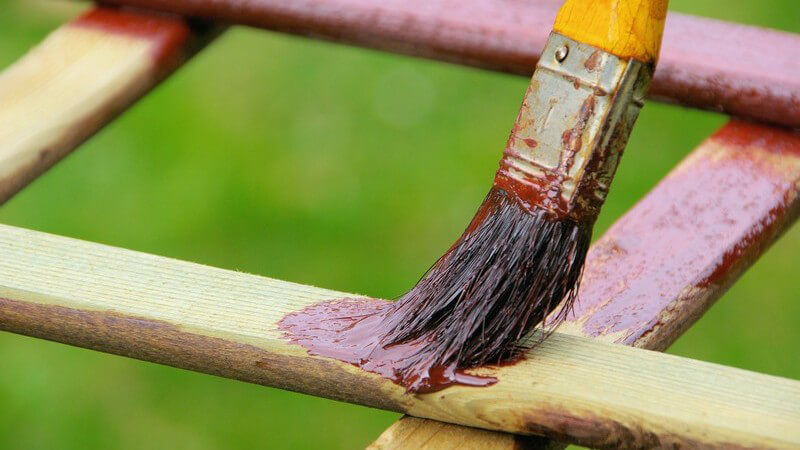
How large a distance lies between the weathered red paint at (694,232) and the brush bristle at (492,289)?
0.14m

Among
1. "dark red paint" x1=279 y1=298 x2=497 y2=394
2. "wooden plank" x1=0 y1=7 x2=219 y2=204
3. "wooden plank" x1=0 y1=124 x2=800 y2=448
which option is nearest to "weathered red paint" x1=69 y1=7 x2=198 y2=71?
"wooden plank" x1=0 y1=7 x2=219 y2=204

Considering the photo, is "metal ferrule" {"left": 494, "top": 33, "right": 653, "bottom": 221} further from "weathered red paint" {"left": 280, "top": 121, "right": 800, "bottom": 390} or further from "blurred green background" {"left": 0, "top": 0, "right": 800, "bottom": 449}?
"blurred green background" {"left": 0, "top": 0, "right": 800, "bottom": 449}

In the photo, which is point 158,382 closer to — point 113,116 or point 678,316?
point 113,116

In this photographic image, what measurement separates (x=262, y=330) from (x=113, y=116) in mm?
699

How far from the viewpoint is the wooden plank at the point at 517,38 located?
1711 mm

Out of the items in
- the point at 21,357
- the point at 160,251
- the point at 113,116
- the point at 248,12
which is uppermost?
the point at 248,12

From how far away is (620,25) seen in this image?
1.06m

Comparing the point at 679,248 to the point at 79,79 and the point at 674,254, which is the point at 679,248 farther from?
the point at 79,79

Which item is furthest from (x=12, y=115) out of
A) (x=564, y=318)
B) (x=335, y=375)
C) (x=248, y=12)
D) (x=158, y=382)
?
(x=158, y=382)

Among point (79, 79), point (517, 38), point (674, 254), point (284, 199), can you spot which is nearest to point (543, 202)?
point (674, 254)

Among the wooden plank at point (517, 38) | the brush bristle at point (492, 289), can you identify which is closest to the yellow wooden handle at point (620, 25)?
the brush bristle at point (492, 289)

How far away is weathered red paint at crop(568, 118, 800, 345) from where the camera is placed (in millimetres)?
1299

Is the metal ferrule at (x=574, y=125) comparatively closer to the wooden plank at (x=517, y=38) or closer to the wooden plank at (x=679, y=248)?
the wooden plank at (x=679, y=248)

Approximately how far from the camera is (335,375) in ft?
3.63
